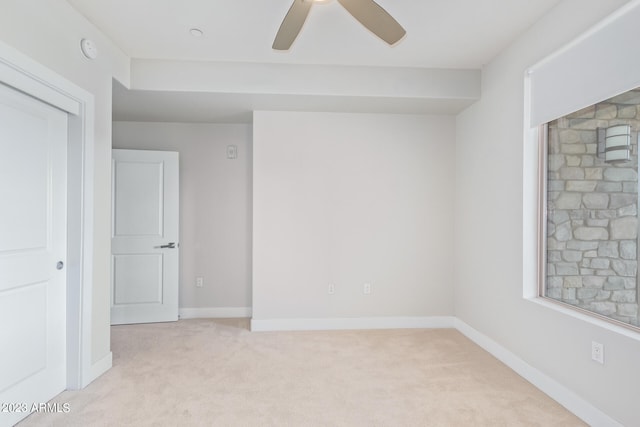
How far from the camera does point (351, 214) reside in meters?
3.72

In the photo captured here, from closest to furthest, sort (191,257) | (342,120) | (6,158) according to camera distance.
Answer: (6,158) < (342,120) < (191,257)

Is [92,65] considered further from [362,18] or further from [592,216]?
[592,216]

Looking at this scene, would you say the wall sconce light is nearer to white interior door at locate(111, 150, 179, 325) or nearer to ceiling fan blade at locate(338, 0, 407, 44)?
ceiling fan blade at locate(338, 0, 407, 44)

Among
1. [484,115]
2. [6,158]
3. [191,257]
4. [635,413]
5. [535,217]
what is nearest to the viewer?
[635,413]

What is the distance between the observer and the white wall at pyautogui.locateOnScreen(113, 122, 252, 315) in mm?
4051

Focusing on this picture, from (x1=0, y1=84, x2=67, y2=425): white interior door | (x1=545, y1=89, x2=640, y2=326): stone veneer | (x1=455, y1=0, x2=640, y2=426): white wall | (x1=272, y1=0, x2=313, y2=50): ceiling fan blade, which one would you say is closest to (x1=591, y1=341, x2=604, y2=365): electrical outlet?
(x1=455, y1=0, x2=640, y2=426): white wall

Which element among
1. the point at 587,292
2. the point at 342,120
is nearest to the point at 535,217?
the point at 587,292

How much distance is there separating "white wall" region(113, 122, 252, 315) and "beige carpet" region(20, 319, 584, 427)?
728 millimetres

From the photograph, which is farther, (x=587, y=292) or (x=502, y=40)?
(x=502, y=40)

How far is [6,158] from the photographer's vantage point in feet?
6.20

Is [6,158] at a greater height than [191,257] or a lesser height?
greater

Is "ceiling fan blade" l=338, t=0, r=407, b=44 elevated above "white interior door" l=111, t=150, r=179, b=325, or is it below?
above

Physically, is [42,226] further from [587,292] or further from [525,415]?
[587,292]

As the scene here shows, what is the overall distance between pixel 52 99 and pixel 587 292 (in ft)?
11.9
